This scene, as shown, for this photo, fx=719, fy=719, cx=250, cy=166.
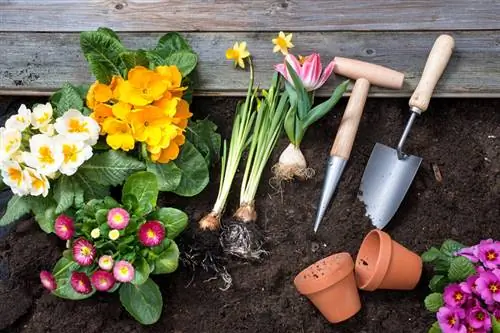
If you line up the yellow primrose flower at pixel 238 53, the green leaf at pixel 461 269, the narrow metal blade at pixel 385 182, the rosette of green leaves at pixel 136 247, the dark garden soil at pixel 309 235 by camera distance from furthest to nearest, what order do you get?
the yellow primrose flower at pixel 238 53 → the narrow metal blade at pixel 385 182 → the dark garden soil at pixel 309 235 → the rosette of green leaves at pixel 136 247 → the green leaf at pixel 461 269

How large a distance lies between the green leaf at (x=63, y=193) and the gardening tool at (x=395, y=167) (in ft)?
3.54

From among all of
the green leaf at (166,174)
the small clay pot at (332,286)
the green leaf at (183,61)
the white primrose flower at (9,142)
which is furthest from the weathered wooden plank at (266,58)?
the small clay pot at (332,286)

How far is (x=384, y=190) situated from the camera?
8.95 ft

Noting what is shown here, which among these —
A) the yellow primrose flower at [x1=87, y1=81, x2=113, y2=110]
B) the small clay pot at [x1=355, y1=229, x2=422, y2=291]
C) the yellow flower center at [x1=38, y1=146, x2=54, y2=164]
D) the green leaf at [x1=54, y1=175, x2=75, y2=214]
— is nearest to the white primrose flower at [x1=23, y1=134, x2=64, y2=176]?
the yellow flower center at [x1=38, y1=146, x2=54, y2=164]

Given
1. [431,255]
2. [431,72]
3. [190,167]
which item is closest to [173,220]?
[190,167]

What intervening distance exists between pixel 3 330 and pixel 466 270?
1.65 metres

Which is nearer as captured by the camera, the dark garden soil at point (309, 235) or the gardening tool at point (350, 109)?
the dark garden soil at point (309, 235)

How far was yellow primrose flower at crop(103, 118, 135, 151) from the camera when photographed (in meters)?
2.55

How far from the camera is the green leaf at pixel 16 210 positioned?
2.58 metres

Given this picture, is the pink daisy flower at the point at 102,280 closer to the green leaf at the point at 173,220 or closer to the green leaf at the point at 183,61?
the green leaf at the point at 173,220

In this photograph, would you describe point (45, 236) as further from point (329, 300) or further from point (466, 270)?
point (466, 270)

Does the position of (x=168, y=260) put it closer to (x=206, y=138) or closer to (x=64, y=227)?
(x=64, y=227)

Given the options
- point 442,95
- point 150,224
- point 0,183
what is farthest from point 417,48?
point 0,183

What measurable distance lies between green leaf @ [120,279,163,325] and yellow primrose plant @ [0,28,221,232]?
1.19 feet
